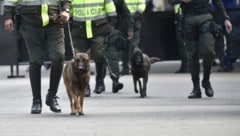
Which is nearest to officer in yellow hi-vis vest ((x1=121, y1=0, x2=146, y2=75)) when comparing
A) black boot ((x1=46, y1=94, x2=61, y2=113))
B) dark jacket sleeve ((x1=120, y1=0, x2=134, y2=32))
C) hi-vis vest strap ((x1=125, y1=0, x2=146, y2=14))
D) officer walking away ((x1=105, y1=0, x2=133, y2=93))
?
hi-vis vest strap ((x1=125, y1=0, x2=146, y2=14))

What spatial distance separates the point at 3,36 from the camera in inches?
918

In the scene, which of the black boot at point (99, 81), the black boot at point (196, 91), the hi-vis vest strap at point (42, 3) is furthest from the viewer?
the black boot at point (99, 81)

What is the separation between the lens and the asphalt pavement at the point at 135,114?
1070 centimetres

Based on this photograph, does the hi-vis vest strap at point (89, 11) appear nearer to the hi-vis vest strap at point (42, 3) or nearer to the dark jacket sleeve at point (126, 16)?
the dark jacket sleeve at point (126, 16)

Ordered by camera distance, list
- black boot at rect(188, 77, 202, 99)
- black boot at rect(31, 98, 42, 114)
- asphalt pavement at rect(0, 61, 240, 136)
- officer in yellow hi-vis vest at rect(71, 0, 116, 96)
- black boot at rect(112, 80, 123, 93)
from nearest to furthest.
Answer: asphalt pavement at rect(0, 61, 240, 136) → black boot at rect(31, 98, 42, 114) → black boot at rect(188, 77, 202, 99) → officer in yellow hi-vis vest at rect(71, 0, 116, 96) → black boot at rect(112, 80, 123, 93)

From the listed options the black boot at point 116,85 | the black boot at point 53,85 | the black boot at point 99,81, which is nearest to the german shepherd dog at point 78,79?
the black boot at point 53,85

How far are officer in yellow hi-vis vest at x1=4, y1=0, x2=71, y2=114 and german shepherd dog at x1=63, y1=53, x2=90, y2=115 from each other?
23 cm

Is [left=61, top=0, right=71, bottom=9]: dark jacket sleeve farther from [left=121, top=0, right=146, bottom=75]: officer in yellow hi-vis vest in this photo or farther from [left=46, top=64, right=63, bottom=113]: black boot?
[left=121, top=0, right=146, bottom=75]: officer in yellow hi-vis vest

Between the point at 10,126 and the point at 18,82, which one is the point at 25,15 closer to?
the point at 10,126

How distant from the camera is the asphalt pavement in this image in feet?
35.1

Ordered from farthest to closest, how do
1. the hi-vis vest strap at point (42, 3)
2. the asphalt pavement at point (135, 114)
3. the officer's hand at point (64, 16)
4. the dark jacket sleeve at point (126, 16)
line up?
the dark jacket sleeve at point (126, 16) < the hi-vis vest strap at point (42, 3) < the officer's hand at point (64, 16) < the asphalt pavement at point (135, 114)

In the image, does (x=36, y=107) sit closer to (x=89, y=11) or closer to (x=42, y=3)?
(x=42, y=3)

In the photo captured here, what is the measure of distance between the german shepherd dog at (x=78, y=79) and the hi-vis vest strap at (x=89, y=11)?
127 inches

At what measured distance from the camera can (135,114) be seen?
12727 millimetres
